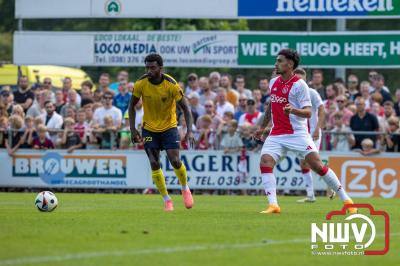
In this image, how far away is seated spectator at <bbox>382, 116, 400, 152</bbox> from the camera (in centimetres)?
2280

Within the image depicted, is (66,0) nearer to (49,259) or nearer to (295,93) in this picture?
(295,93)

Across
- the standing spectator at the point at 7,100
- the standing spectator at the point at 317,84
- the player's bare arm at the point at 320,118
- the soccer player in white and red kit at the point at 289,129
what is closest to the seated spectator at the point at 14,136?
the standing spectator at the point at 7,100

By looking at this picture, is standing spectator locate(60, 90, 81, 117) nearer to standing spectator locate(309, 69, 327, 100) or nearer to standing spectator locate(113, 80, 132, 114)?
standing spectator locate(113, 80, 132, 114)

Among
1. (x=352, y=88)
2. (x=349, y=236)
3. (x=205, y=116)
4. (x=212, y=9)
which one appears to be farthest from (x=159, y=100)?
(x=212, y=9)

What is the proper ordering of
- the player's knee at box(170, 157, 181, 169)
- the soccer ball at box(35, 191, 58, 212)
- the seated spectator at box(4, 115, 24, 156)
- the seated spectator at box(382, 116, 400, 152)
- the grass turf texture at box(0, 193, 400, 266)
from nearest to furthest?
the grass turf texture at box(0, 193, 400, 266), the soccer ball at box(35, 191, 58, 212), the player's knee at box(170, 157, 181, 169), the seated spectator at box(382, 116, 400, 152), the seated spectator at box(4, 115, 24, 156)

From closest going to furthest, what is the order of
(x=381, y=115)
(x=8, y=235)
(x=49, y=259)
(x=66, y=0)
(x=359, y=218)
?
(x=49, y=259), (x=8, y=235), (x=359, y=218), (x=381, y=115), (x=66, y=0)

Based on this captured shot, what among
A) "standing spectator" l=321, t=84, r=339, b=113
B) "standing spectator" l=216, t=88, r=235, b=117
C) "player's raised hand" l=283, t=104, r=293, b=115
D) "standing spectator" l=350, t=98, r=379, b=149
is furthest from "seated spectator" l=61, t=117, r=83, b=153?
"player's raised hand" l=283, t=104, r=293, b=115

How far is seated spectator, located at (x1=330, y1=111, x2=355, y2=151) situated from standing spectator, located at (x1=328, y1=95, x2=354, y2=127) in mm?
108

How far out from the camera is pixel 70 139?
981 inches

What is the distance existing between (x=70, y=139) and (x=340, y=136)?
632 centimetres

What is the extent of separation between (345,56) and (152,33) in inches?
194

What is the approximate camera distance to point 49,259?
8.88 meters

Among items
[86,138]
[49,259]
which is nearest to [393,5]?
[86,138]

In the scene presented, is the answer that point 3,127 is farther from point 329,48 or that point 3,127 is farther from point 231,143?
point 329,48
